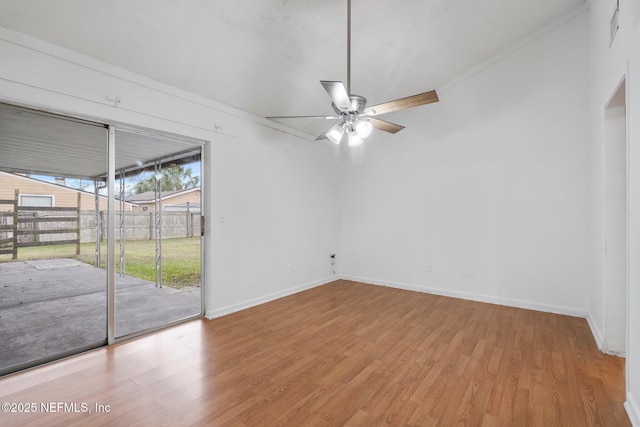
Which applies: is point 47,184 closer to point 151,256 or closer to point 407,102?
point 151,256

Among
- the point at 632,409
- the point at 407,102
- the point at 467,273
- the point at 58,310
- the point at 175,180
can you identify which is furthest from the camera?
the point at 467,273

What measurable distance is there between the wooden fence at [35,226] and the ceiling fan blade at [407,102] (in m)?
2.91

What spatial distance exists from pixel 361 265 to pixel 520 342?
9.03 feet

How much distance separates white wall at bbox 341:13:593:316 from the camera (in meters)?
3.47

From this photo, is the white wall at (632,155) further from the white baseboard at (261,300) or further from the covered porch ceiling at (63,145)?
the covered porch ceiling at (63,145)

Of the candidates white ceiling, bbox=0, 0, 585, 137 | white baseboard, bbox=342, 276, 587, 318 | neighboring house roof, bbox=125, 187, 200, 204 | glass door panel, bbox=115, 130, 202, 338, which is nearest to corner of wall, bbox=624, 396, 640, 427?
white baseboard, bbox=342, 276, 587, 318

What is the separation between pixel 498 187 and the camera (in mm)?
3912

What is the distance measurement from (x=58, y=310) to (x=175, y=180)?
1918 millimetres

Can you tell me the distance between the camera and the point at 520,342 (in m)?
2.78

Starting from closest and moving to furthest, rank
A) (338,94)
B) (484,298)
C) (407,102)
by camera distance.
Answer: (338,94)
(407,102)
(484,298)

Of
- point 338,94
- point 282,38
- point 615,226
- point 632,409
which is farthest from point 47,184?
point 615,226

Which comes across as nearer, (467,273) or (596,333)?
(596,333)

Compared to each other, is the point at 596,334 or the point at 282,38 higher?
the point at 282,38

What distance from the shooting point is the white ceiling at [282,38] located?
2232mm
